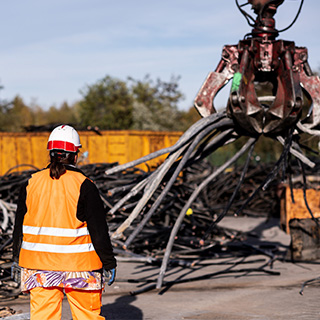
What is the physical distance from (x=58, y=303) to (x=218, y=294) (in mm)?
3225

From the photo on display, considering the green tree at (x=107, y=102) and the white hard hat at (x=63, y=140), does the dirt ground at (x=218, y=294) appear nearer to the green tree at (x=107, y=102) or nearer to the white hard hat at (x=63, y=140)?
the white hard hat at (x=63, y=140)

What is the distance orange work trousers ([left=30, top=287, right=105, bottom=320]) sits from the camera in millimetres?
3841

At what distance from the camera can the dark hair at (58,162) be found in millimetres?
3934

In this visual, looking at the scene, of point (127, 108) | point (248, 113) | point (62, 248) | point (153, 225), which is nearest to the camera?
point (62, 248)

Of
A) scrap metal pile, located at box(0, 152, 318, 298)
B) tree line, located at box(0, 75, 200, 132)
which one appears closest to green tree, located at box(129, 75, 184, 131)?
tree line, located at box(0, 75, 200, 132)

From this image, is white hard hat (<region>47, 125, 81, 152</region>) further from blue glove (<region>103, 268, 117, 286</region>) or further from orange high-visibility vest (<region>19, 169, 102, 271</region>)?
blue glove (<region>103, 268, 117, 286</region>)

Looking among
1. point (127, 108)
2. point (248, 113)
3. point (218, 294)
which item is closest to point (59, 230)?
point (218, 294)

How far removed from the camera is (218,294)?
22.2 ft

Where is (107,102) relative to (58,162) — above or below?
above

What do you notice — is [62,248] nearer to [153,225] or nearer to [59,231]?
[59,231]

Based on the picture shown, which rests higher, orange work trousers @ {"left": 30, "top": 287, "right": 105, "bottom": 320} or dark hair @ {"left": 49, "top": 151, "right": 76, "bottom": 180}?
dark hair @ {"left": 49, "top": 151, "right": 76, "bottom": 180}

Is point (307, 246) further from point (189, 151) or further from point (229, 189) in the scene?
Result: point (229, 189)

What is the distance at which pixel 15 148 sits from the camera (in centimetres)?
1838

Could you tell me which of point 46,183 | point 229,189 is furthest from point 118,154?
point 46,183
